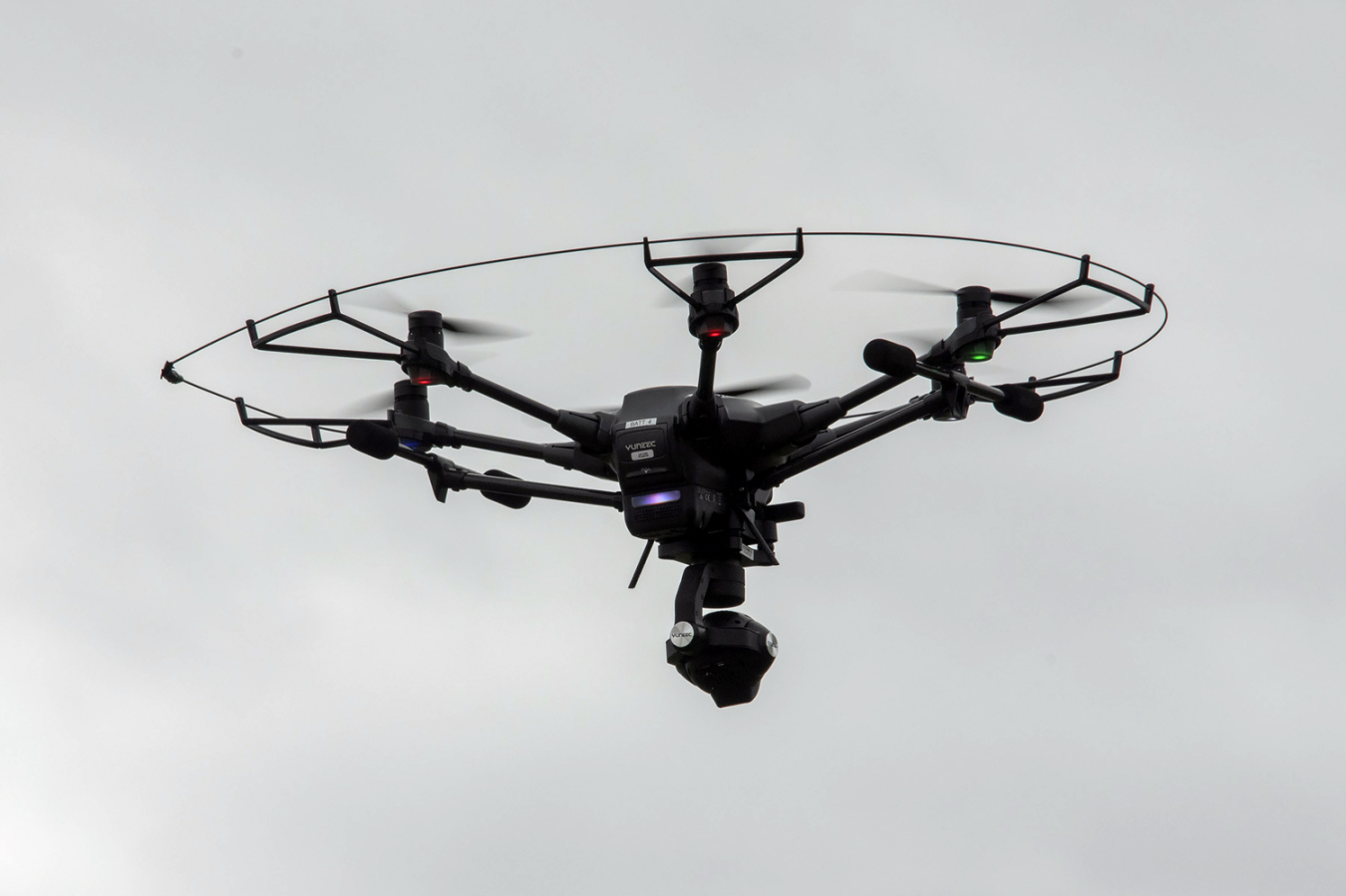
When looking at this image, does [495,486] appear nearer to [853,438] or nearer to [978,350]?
[853,438]

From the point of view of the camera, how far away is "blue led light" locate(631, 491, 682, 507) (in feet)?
47.7

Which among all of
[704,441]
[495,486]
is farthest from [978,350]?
[495,486]

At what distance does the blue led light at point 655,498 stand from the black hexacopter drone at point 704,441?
11 millimetres

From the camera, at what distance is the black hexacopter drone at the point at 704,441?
13.8m

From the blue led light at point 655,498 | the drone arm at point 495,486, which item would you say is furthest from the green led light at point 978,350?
the drone arm at point 495,486

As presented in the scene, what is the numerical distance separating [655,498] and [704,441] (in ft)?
1.92

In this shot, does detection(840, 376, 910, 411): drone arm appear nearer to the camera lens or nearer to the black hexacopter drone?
the black hexacopter drone

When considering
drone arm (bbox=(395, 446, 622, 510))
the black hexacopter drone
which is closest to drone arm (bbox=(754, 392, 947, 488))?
the black hexacopter drone

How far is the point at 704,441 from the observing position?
47.7 ft

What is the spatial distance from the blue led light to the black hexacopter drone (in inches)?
0.4

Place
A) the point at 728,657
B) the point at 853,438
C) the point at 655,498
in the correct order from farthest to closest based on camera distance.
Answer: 1. the point at 728,657
2. the point at 655,498
3. the point at 853,438

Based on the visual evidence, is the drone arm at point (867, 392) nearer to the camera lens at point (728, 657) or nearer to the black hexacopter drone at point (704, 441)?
the black hexacopter drone at point (704, 441)

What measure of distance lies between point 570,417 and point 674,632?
1890mm

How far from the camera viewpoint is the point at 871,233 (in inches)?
513
